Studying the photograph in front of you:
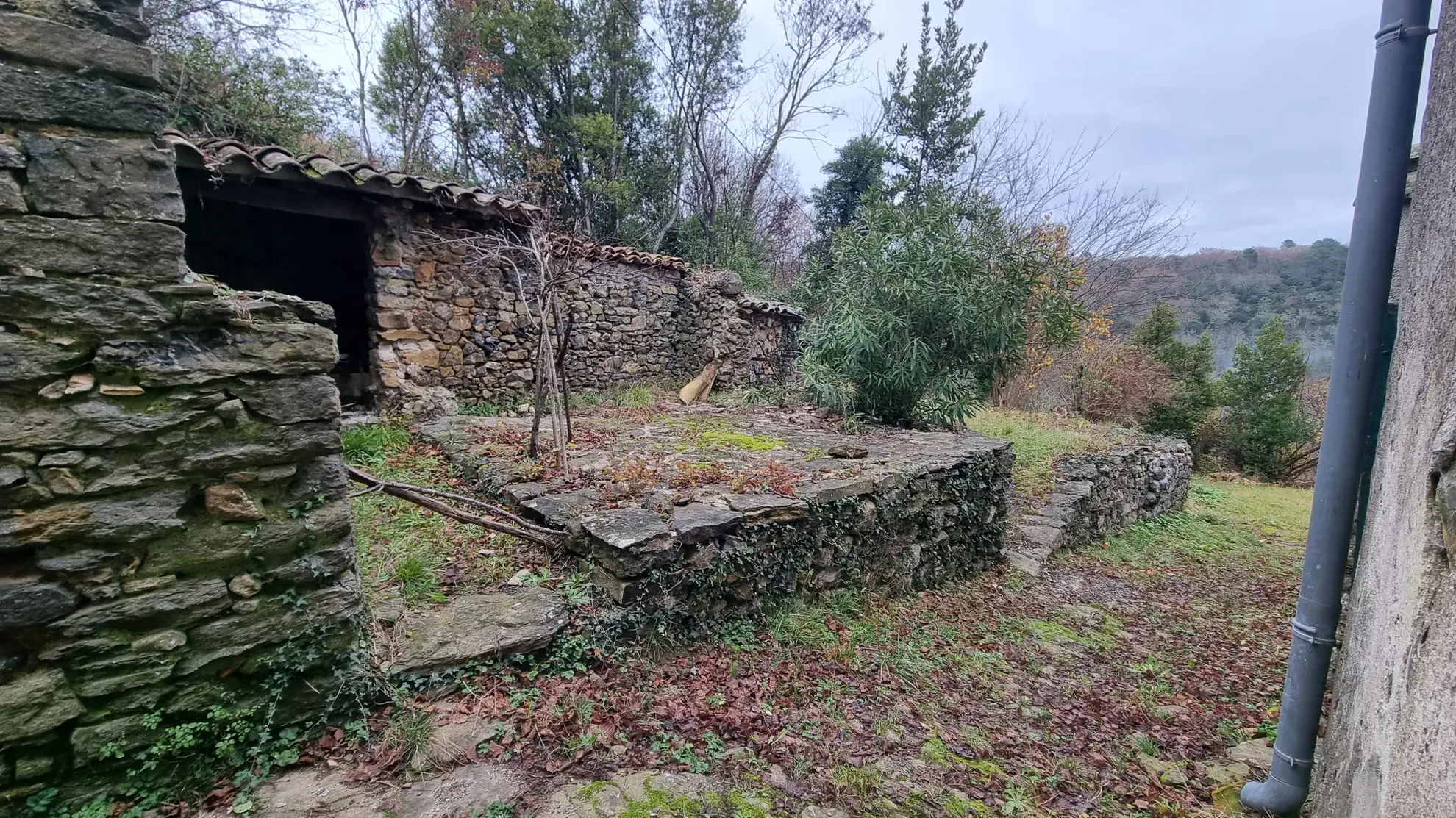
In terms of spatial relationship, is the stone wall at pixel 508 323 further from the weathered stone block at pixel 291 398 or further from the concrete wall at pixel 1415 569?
the concrete wall at pixel 1415 569

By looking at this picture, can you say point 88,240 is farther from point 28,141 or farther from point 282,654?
point 282,654

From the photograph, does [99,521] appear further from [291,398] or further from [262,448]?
[291,398]

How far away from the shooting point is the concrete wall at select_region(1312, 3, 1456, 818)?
110 cm

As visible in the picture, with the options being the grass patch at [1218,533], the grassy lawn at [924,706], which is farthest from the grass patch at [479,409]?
the grass patch at [1218,533]

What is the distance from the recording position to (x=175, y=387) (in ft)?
5.85

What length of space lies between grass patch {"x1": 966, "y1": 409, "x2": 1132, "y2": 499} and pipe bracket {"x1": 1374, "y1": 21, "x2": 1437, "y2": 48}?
5.07m

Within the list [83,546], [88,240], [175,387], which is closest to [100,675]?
[83,546]

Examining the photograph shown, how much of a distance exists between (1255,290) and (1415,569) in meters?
27.4

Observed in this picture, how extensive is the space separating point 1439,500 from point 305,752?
3.05 meters

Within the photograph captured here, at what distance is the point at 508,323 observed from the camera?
6.92 m

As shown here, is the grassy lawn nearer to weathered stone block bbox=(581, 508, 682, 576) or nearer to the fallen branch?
the fallen branch

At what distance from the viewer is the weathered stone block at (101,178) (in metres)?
1.59

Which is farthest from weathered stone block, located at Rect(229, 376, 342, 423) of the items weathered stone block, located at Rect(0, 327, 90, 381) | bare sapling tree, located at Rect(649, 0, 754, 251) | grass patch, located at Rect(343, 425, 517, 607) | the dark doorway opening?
bare sapling tree, located at Rect(649, 0, 754, 251)

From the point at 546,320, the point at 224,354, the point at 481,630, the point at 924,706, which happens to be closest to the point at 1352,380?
the point at 924,706
